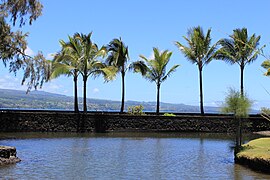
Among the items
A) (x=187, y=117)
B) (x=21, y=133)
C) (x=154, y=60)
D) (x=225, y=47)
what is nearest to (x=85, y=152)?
(x=21, y=133)

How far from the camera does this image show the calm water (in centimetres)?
1497

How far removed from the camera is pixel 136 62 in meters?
41.3

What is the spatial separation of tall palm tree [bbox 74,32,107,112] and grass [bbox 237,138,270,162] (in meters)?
19.7

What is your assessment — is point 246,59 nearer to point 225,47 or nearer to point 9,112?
point 225,47

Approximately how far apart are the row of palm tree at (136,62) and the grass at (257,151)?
1771 centimetres

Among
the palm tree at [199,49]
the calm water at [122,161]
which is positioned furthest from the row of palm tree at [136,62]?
the calm water at [122,161]

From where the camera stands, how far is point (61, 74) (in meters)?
37.7

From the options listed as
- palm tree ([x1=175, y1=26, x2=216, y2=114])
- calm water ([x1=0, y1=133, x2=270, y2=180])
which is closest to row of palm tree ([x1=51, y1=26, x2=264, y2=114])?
palm tree ([x1=175, y1=26, x2=216, y2=114])

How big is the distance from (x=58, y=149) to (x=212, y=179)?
9.79 meters

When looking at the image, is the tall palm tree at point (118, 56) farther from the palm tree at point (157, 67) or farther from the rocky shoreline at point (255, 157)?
the rocky shoreline at point (255, 157)

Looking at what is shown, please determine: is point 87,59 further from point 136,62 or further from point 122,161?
point 122,161

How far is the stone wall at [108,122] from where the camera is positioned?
3250cm

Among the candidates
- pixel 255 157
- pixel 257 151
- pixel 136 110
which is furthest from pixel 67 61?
pixel 255 157

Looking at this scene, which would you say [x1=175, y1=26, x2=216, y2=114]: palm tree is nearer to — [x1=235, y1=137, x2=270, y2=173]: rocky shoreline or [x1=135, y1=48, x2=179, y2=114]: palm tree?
[x1=135, y1=48, x2=179, y2=114]: palm tree
